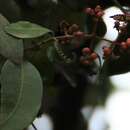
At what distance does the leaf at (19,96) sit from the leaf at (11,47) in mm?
14

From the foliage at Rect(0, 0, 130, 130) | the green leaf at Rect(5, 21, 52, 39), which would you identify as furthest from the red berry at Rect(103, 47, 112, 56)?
the green leaf at Rect(5, 21, 52, 39)

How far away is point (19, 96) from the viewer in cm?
91

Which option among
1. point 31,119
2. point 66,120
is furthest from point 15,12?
point 66,120

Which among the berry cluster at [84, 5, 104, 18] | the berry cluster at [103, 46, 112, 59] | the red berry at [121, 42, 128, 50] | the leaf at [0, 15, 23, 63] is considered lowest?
the berry cluster at [103, 46, 112, 59]

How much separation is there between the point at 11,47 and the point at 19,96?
0.08 m

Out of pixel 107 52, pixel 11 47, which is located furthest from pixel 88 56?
pixel 11 47

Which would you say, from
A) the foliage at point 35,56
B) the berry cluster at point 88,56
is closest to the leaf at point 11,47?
the foliage at point 35,56

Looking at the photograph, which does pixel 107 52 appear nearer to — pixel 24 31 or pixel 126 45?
pixel 126 45

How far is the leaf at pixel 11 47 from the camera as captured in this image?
91cm

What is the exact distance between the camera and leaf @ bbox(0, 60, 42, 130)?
88 cm

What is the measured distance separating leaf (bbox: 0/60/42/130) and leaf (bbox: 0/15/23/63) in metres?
0.01

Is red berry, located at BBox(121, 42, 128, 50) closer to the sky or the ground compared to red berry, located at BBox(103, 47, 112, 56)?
closer to the sky

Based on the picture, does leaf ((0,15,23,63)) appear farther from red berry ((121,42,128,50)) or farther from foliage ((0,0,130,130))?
red berry ((121,42,128,50))

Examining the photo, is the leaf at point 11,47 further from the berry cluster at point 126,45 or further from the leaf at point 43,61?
the berry cluster at point 126,45
